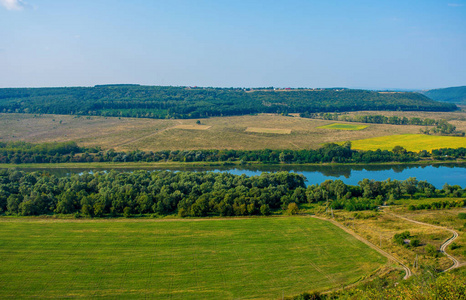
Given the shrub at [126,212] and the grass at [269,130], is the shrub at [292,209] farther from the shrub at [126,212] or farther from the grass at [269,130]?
the grass at [269,130]

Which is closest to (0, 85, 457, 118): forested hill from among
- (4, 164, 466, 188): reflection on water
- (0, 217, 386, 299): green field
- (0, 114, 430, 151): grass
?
(0, 114, 430, 151): grass

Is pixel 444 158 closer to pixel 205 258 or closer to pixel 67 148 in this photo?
pixel 205 258

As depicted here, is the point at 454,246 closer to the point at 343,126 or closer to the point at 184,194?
the point at 184,194

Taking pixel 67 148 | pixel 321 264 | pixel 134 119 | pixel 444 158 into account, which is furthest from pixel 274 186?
pixel 134 119

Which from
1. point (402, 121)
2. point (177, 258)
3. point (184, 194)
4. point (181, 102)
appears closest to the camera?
point (177, 258)

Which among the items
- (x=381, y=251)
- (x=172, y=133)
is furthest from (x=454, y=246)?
(x=172, y=133)

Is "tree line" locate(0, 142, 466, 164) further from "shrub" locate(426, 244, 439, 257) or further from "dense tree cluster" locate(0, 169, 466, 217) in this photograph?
"shrub" locate(426, 244, 439, 257)
